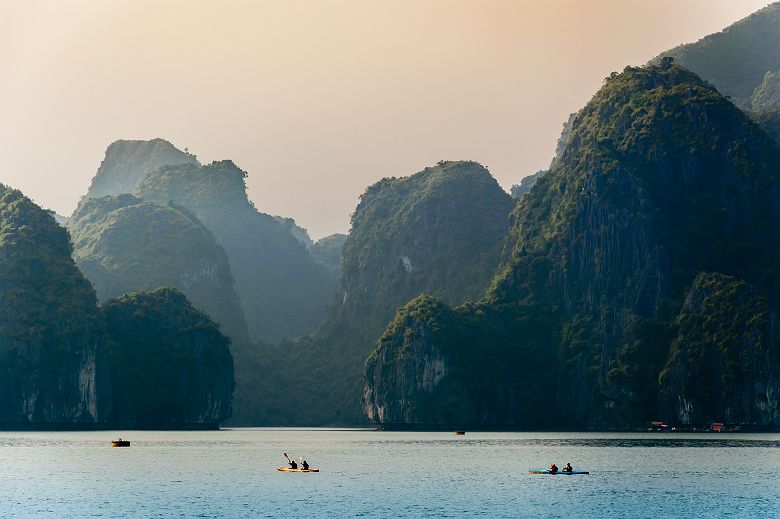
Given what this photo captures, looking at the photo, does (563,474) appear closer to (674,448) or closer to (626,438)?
(674,448)

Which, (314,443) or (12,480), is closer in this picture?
(12,480)

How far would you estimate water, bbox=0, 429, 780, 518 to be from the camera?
3565 inches

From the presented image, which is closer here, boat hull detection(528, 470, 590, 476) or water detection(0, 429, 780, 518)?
water detection(0, 429, 780, 518)

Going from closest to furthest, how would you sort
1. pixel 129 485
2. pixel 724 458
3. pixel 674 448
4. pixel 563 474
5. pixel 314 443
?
1. pixel 129 485
2. pixel 563 474
3. pixel 724 458
4. pixel 674 448
5. pixel 314 443

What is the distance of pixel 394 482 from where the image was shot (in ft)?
364

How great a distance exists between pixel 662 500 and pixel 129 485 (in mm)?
41933

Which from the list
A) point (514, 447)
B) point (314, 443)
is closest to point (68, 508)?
point (514, 447)


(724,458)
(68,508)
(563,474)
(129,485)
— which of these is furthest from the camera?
(724,458)

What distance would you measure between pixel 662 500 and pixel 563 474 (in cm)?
2060

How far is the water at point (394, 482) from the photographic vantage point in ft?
297

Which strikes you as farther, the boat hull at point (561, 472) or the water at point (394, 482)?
the boat hull at point (561, 472)

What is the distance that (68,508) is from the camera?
Result: 91.1m

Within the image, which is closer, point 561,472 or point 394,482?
point 394,482

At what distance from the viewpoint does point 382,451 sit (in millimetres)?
163000
